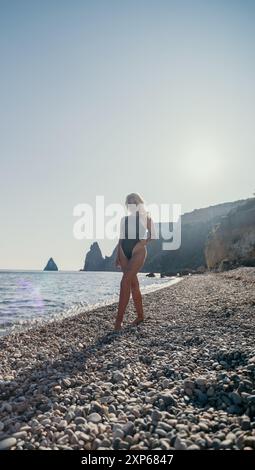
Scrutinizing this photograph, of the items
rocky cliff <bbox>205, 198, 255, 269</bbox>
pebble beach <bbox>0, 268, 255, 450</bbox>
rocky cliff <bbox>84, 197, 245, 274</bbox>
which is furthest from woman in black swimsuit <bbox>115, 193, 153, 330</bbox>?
rocky cliff <bbox>84, 197, 245, 274</bbox>

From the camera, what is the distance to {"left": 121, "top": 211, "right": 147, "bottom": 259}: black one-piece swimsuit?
883cm

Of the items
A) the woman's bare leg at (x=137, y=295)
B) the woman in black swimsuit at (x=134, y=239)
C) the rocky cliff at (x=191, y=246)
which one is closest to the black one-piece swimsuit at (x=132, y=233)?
the woman in black swimsuit at (x=134, y=239)

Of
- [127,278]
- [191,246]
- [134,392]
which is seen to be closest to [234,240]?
[127,278]

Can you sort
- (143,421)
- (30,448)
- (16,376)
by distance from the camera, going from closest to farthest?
(30,448) → (143,421) → (16,376)

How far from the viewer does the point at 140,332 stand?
8.11 m

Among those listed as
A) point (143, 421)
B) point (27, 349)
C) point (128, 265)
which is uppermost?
point (128, 265)

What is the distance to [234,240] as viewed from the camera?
59188 mm

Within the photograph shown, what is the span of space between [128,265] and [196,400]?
489cm

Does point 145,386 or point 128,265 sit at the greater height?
point 128,265

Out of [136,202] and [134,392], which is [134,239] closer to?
[136,202]

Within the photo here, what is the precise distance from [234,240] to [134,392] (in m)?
57.7
